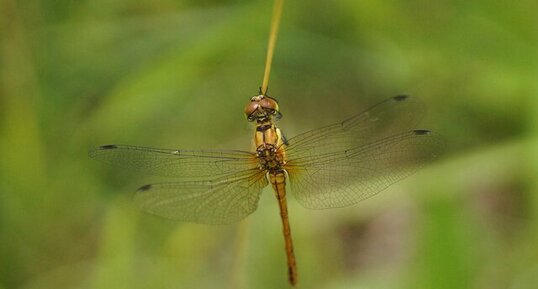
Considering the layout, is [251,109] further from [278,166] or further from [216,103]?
[216,103]

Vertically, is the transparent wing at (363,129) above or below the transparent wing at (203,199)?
above

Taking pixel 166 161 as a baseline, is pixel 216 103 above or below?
above

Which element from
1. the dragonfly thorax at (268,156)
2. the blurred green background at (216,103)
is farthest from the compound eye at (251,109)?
the blurred green background at (216,103)

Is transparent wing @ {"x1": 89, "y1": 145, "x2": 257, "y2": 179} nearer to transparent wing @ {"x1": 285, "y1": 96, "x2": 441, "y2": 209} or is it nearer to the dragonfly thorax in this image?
the dragonfly thorax

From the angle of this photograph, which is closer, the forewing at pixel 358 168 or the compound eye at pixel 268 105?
the forewing at pixel 358 168

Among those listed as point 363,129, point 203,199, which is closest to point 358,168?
point 363,129

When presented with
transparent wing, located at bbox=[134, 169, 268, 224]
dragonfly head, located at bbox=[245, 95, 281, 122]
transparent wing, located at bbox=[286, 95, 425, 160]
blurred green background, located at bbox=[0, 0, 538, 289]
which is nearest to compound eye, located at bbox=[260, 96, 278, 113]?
dragonfly head, located at bbox=[245, 95, 281, 122]

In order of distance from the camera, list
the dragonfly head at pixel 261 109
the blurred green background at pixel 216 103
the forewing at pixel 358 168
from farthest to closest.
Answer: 1. the blurred green background at pixel 216 103
2. the dragonfly head at pixel 261 109
3. the forewing at pixel 358 168

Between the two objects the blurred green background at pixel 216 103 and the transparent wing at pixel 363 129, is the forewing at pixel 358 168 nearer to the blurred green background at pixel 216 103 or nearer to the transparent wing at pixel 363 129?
the transparent wing at pixel 363 129

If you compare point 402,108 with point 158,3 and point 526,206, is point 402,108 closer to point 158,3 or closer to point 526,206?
point 526,206

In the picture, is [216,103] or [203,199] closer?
[203,199]
